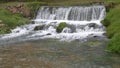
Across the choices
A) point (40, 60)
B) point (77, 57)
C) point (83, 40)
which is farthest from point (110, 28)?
point (40, 60)

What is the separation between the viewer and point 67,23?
90.9ft

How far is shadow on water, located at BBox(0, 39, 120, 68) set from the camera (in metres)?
16.0

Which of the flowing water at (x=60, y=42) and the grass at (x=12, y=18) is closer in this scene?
the flowing water at (x=60, y=42)

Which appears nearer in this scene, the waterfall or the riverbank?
the riverbank

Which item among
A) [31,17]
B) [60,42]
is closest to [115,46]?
[60,42]

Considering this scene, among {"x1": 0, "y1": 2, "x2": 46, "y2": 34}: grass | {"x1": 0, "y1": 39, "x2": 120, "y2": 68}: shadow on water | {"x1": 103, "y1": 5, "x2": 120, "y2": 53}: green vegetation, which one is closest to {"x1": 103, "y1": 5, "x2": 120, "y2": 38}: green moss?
{"x1": 103, "y1": 5, "x2": 120, "y2": 53}: green vegetation

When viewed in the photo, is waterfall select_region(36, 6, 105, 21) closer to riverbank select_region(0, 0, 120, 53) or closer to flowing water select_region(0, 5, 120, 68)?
flowing water select_region(0, 5, 120, 68)

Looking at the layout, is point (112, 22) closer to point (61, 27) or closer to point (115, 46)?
point (61, 27)

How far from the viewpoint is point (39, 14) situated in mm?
32531

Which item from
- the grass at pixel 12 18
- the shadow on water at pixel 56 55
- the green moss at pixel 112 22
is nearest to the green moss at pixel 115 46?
the shadow on water at pixel 56 55

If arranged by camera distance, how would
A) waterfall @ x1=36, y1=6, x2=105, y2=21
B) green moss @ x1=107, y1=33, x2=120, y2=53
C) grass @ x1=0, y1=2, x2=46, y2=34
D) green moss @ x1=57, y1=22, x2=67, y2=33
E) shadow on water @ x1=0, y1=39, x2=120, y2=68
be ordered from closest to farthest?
1. shadow on water @ x1=0, y1=39, x2=120, y2=68
2. green moss @ x1=107, y1=33, x2=120, y2=53
3. green moss @ x1=57, y1=22, x2=67, y2=33
4. grass @ x1=0, y1=2, x2=46, y2=34
5. waterfall @ x1=36, y1=6, x2=105, y2=21

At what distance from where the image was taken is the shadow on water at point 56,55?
52.4 feet

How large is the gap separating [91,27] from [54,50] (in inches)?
306

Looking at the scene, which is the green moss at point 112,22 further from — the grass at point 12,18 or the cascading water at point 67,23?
the grass at point 12,18
